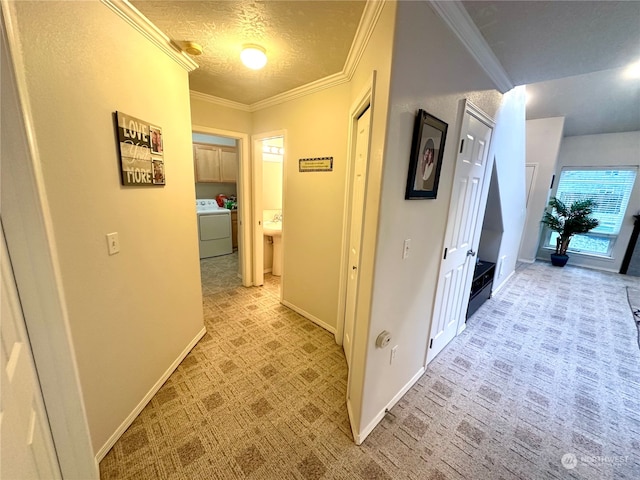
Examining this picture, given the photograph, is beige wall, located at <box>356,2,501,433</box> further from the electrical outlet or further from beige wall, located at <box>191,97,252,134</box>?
beige wall, located at <box>191,97,252,134</box>

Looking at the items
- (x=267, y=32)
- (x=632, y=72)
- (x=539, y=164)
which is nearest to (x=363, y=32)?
(x=267, y=32)

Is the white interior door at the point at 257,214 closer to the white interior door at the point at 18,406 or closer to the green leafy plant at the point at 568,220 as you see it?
the white interior door at the point at 18,406

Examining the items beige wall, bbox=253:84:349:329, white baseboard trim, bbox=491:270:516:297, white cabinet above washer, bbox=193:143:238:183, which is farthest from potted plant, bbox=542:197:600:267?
white cabinet above washer, bbox=193:143:238:183

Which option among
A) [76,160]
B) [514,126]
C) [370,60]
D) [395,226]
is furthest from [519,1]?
[76,160]

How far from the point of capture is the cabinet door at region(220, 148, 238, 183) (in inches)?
190

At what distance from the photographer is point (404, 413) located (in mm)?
1695

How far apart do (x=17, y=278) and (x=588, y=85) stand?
5.29 m

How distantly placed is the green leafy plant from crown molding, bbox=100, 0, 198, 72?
6554 millimetres

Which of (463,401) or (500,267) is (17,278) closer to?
(463,401)

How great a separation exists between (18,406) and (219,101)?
113 inches

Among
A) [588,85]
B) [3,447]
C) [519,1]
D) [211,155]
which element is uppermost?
[588,85]

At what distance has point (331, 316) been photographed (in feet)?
8.36

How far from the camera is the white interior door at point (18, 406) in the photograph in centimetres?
66

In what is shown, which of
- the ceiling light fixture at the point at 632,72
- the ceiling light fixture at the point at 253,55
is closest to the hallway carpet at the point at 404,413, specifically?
the ceiling light fixture at the point at 253,55
